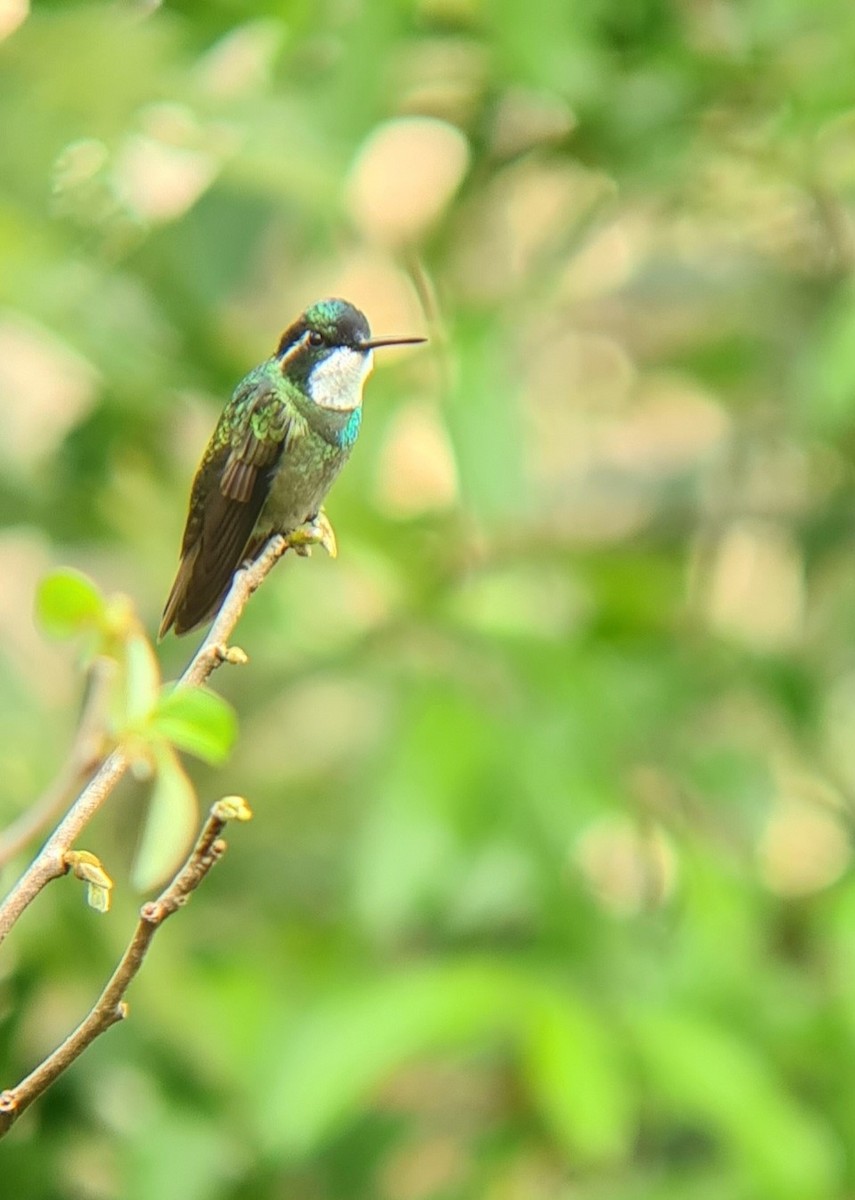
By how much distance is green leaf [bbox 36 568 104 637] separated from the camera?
37.0 inches

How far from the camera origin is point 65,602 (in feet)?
3.13

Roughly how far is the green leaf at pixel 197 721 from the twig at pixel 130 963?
0.03 metres

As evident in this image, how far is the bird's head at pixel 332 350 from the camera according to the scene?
1201 mm

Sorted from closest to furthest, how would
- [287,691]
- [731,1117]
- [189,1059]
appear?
[731,1117]
[189,1059]
[287,691]

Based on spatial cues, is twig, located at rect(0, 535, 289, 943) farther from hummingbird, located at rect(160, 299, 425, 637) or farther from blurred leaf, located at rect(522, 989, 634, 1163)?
blurred leaf, located at rect(522, 989, 634, 1163)

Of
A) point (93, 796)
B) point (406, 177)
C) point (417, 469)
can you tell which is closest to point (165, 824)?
point (93, 796)

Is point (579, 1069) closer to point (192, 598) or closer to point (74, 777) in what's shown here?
point (192, 598)

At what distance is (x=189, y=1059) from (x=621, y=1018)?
0.70m

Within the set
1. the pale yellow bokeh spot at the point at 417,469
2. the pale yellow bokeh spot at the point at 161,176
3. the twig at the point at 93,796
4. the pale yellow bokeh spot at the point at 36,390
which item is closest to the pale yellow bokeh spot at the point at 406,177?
the pale yellow bokeh spot at the point at 161,176

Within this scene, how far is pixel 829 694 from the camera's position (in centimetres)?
384

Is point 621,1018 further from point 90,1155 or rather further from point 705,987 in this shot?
point 90,1155

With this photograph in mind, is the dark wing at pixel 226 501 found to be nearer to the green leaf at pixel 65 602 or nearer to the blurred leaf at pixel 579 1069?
the green leaf at pixel 65 602

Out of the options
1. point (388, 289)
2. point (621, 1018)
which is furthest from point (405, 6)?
point (388, 289)

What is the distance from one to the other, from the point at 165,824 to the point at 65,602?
0.13 meters
